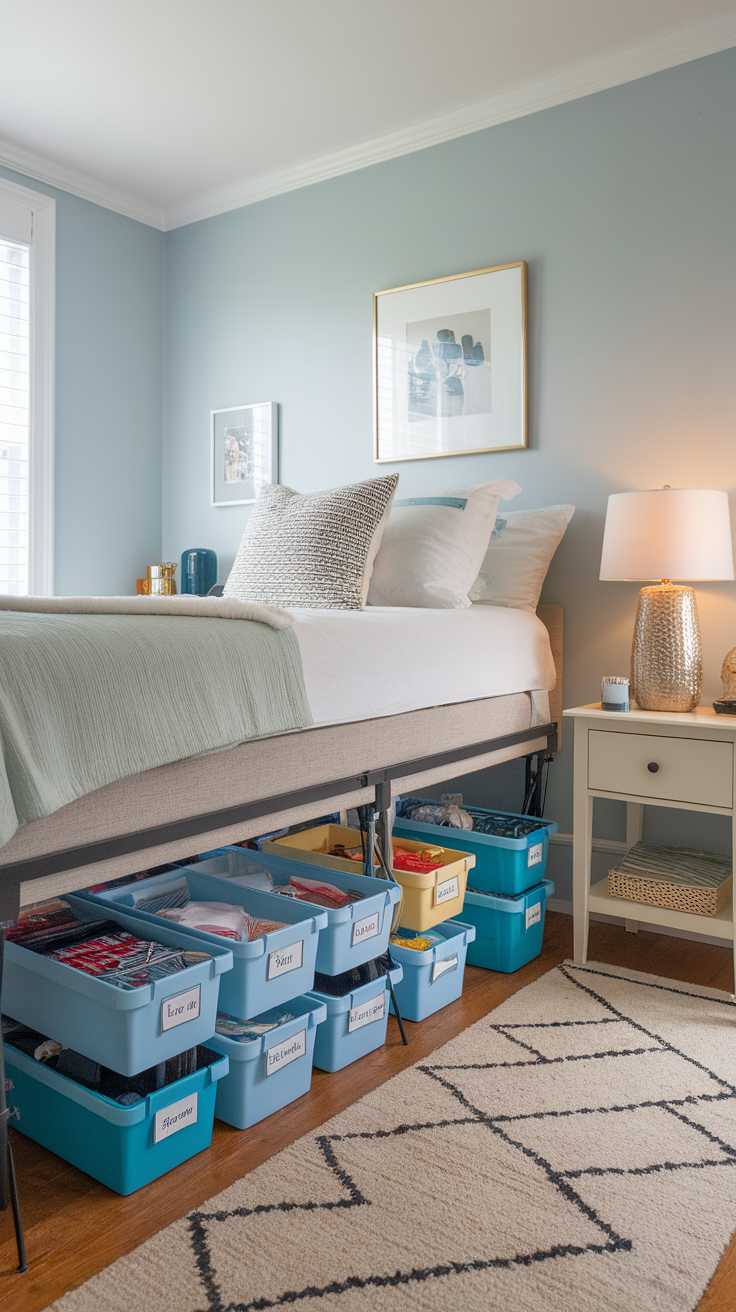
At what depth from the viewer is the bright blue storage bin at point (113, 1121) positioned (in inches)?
51.5

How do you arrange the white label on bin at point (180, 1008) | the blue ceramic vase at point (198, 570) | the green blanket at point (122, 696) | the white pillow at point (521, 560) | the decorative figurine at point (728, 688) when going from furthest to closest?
the blue ceramic vase at point (198, 570)
the white pillow at point (521, 560)
the decorative figurine at point (728, 688)
the white label on bin at point (180, 1008)
the green blanket at point (122, 696)

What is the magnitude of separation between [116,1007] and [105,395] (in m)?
2.94

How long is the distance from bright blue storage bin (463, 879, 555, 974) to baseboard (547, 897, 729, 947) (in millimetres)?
348

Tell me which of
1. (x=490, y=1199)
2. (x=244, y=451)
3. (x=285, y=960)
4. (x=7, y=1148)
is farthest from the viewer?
(x=244, y=451)

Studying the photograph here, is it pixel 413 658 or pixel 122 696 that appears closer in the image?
pixel 122 696

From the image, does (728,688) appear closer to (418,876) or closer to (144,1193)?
(418,876)

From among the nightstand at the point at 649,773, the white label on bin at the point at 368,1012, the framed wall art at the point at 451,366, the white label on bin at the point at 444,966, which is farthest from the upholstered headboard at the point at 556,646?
the white label on bin at the point at 368,1012

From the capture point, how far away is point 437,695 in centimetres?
199

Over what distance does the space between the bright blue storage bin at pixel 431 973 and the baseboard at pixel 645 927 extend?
67 cm

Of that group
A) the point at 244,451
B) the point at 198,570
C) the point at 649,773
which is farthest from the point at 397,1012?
the point at 244,451

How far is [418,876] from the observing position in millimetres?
1939

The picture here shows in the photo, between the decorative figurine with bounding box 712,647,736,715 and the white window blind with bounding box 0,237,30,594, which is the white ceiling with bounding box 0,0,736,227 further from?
the decorative figurine with bounding box 712,647,736,715

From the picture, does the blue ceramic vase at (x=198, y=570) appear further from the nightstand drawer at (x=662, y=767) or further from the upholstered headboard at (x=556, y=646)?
the nightstand drawer at (x=662, y=767)

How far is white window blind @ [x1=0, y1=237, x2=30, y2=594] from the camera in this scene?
3.24m
